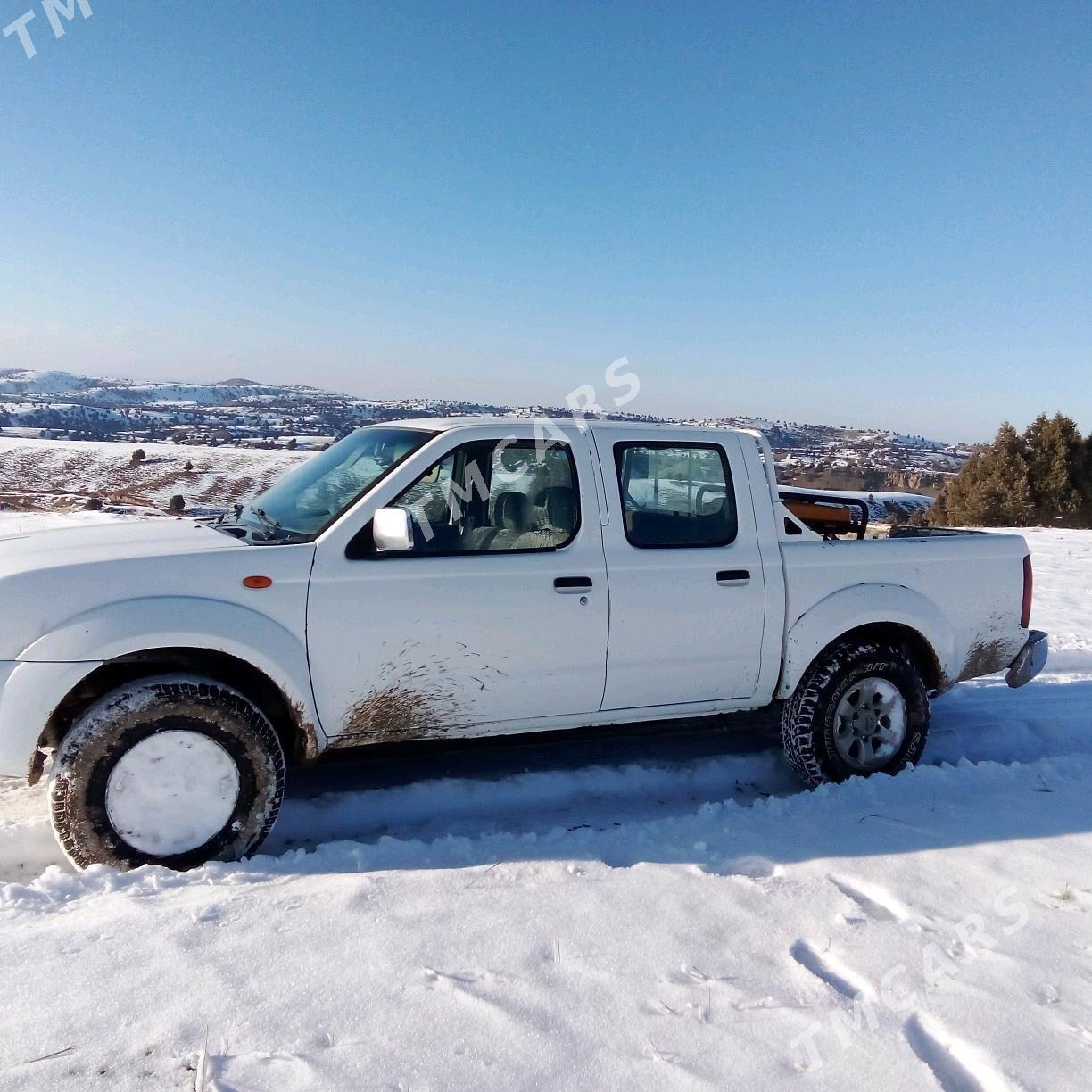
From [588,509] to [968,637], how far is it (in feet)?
7.96

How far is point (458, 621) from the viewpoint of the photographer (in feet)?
12.4

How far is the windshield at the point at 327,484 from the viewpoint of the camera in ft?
12.5

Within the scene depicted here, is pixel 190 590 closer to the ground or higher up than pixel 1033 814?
higher up

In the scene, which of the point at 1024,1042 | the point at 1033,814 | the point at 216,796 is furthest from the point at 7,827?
the point at 1033,814

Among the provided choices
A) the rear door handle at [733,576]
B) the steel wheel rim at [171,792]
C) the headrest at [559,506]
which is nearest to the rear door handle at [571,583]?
the headrest at [559,506]

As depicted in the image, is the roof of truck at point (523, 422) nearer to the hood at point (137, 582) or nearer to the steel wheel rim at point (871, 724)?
the hood at point (137, 582)

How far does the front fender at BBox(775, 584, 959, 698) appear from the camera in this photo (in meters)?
4.43

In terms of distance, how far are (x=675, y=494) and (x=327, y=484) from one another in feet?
5.74

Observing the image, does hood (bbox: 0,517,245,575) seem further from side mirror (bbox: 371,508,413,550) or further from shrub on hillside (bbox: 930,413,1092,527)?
shrub on hillside (bbox: 930,413,1092,527)

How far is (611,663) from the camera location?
407 centimetres

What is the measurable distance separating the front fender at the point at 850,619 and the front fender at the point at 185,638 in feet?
7.97

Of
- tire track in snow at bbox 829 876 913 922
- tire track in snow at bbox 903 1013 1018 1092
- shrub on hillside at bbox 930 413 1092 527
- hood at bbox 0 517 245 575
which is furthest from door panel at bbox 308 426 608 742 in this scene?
shrub on hillside at bbox 930 413 1092 527

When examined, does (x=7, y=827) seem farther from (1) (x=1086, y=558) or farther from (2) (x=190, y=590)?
(1) (x=1086, y=558)

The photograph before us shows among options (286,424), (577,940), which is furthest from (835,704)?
(286,424)
